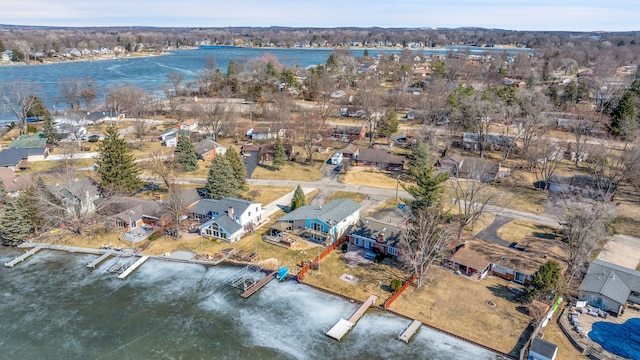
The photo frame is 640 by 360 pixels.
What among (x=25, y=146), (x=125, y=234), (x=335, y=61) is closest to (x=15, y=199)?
(x=125, y=234)

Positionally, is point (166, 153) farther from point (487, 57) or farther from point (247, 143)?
point (487, 57)

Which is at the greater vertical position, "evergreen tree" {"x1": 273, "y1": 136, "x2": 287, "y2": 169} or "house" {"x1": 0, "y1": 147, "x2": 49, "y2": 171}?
"evergreen tree" {"x1": 273, "y1": 136, "x2": 287, "y2": 169}

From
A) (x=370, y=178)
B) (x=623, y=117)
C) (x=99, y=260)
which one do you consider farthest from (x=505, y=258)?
(x=623, y=117)

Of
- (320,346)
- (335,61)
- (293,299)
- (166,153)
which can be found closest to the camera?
(320,346)

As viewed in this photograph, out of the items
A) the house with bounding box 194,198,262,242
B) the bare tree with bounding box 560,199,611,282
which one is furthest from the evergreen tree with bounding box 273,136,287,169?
the bare tree with bounding box 560,199,611,282

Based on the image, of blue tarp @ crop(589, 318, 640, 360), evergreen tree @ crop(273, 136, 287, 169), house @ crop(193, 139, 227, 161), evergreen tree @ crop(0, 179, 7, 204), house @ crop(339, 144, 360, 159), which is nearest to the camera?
blue tarp @ crop(589, 318, 640, 360)

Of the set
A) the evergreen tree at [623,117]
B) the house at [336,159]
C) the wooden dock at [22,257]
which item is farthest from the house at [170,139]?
the evergreen tree at [623,117]

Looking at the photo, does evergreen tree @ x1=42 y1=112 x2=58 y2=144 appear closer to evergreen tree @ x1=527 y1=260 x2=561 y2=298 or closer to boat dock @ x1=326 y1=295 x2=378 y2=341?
boat dock @ x1=326 y1=295 x2=378 y2=341
